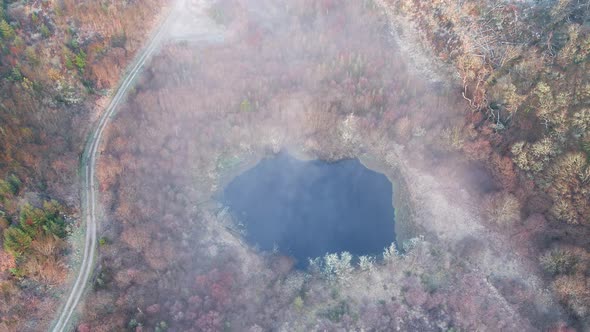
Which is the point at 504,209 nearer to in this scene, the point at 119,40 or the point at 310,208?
the point at 310,208

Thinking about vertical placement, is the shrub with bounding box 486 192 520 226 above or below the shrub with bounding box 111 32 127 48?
below

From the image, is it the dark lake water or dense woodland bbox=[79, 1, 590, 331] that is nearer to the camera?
dense woodland bbox=[79, 1, 590, 331]

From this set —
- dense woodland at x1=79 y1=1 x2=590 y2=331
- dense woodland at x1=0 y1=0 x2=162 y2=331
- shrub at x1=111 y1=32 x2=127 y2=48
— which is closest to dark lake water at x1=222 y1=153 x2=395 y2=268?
dense woodland at x1=79 y1=1 x2=590 y2=331

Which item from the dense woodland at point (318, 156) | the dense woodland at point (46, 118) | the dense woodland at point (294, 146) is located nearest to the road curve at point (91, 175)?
the dense woodland at point (46, 118)

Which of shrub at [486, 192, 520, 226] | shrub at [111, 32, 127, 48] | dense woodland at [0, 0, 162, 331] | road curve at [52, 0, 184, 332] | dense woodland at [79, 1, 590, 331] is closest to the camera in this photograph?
dense woodland at [0, 0, 162, 331]

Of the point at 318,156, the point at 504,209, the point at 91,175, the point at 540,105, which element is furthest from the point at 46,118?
the point at 540,105

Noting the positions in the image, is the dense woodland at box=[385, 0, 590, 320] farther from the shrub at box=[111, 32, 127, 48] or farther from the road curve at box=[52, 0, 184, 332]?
the shrub at box=[111, 32, 127, 48]

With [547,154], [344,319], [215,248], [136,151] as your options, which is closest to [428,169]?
[547,154]
